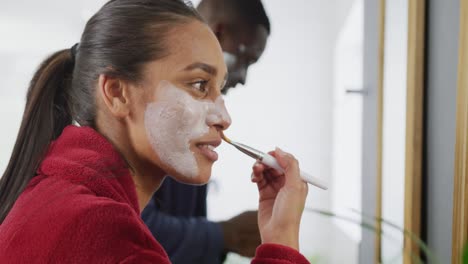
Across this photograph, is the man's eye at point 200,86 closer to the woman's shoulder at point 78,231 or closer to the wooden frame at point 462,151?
the woman's shoulder at point 78,231

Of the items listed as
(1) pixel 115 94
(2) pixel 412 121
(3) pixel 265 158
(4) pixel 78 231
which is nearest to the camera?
(4) pixel 78 231

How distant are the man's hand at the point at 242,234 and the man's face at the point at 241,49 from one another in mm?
200

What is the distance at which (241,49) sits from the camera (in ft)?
2.70

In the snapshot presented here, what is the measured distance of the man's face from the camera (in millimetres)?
807

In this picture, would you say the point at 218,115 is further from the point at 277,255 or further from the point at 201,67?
the point at 277,255

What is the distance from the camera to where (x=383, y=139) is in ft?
2.93

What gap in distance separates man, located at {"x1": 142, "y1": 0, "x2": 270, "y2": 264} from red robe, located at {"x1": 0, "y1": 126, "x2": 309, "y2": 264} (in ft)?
0.46

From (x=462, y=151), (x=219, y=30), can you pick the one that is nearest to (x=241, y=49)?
(x=219, y=30)

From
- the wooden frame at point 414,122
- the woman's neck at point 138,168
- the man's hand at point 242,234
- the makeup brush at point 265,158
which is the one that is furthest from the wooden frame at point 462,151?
the woman's neck at point 138,168

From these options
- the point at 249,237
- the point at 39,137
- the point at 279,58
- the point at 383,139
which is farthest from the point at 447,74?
the point at 39,137

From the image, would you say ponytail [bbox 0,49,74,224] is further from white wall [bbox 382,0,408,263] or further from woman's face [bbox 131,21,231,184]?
white wall [bbox 382,0,408,263]

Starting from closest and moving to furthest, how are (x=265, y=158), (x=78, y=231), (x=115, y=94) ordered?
(x=78, y=231), (x=115, y=94), (x=265, y=158)

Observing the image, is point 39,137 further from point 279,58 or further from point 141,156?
point 279,58

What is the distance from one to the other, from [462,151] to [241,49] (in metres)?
0.37
